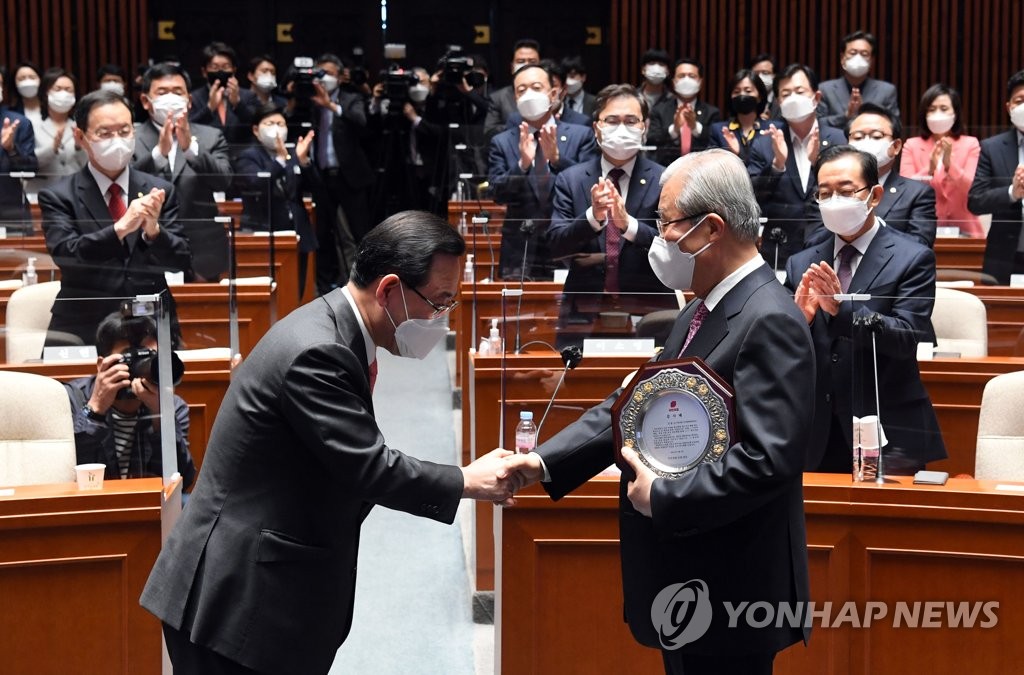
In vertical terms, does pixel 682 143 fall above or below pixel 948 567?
above

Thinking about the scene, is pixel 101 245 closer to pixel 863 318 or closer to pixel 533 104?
pixel 533 104

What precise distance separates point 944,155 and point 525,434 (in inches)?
166

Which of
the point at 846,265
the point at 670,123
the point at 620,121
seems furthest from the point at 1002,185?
the point at 670,123

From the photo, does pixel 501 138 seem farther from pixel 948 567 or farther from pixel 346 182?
pixel 948 567

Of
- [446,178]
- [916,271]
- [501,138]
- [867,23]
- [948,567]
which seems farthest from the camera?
[867,23]

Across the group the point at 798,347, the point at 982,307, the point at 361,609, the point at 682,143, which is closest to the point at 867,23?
the point at 682,143

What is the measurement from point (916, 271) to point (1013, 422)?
0.60 metres

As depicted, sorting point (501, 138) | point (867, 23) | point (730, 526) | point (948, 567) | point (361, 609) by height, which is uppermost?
point (867, 23)

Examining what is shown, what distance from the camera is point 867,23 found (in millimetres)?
10820

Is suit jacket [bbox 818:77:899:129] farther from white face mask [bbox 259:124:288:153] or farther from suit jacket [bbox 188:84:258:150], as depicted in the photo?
suit jacket [bbox 188:84:258:150]

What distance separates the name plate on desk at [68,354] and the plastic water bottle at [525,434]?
1.23 meters

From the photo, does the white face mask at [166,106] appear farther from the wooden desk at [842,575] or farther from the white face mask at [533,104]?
the wooden desk at [842,575]

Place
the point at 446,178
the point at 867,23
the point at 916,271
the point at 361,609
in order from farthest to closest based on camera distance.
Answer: the point at 867,23
the point at 446,178
the point at 361,609
the point at 916,271

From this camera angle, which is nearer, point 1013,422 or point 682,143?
point 1013,422
